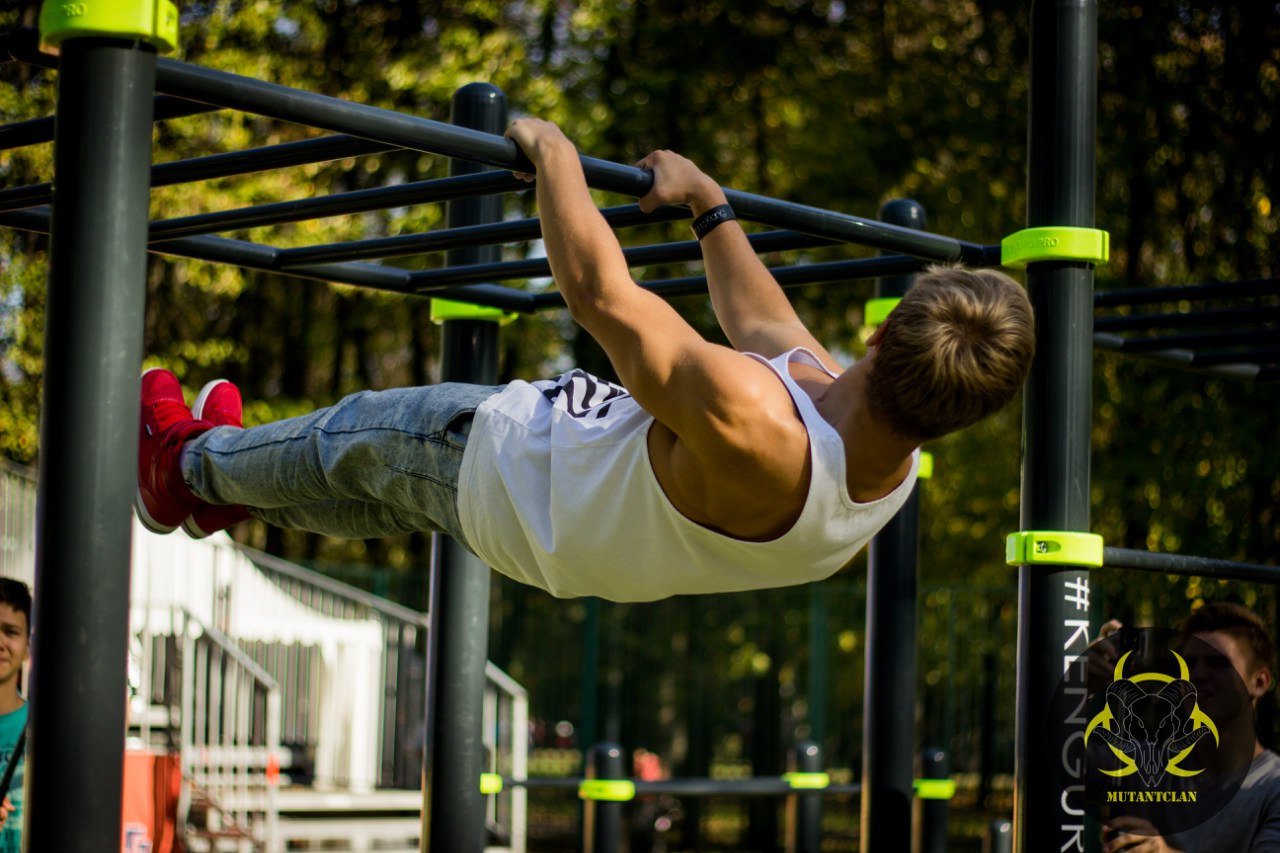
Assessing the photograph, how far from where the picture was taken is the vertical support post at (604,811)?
5.44 m

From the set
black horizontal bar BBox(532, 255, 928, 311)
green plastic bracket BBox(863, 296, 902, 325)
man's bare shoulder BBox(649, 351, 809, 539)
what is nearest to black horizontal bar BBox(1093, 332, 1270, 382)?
green plastic bracket BBox(863, 296, 902, 325)

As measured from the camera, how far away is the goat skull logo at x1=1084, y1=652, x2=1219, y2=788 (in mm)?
2988

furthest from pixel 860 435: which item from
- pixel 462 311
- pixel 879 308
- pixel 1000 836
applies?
pixel 1000 836

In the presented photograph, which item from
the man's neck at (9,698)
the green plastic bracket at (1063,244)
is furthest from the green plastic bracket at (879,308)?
the man's neck at (9,698)

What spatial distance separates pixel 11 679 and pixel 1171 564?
2.84 meters

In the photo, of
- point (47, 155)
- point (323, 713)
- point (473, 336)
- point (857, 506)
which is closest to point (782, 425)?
point (857, 506)

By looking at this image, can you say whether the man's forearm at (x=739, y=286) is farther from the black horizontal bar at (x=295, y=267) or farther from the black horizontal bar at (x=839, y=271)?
the black horizontal bar at (x=295, y=267)

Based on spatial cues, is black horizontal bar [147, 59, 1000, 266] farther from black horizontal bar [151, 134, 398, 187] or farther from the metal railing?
A: the metal railing

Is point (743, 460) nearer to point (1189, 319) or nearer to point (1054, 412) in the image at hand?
point (1054, 412)

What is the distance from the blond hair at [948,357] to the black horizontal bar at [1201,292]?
1.24m

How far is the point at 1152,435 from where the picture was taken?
12281mm

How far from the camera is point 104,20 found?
6.23 feet

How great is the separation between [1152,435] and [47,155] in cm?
840

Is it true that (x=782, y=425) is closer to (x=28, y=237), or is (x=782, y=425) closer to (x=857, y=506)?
(x=857, y=506)
